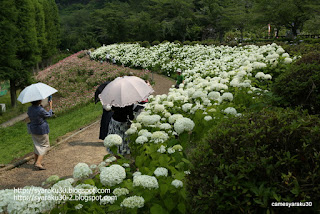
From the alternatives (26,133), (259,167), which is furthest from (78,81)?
(259,167)

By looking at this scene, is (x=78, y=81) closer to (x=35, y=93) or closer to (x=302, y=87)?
(x=35, y=93)

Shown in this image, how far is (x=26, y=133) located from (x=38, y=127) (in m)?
7.35

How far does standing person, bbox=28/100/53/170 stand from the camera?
20.4ft

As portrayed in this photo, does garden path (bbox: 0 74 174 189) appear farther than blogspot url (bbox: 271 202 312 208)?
Yes

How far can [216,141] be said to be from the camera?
2.45 metres

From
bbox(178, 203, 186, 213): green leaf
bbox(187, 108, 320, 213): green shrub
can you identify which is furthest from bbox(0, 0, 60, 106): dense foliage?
bbox(187, 108, 320, 213): green shrub

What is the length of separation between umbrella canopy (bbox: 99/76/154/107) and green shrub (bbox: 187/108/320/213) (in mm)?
2562

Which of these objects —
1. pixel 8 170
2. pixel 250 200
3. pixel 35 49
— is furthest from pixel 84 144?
pixel 35 49

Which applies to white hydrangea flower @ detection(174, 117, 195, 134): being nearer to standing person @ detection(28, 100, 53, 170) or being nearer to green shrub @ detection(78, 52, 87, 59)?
standing person @ detection(28, 100, 53, 170)

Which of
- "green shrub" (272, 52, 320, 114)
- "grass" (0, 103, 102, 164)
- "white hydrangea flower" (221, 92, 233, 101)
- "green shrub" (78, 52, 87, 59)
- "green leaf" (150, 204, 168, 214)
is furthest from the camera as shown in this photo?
"green shrub" (78, 52, 87, 59)

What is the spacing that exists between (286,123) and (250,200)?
28.7 inches

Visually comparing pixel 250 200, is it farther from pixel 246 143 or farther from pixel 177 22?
pixel 177 22

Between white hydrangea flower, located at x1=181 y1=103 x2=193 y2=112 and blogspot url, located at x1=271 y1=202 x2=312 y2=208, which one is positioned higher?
white hydrangea flower, located at x1=181 y1=103 x2=193 y2=112

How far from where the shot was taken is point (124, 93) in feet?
16.0
